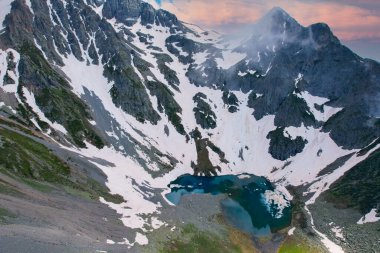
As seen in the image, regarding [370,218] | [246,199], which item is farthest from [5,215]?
[370,218]

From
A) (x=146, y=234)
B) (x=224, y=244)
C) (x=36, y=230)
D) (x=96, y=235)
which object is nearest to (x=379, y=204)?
(x=224, y=244)

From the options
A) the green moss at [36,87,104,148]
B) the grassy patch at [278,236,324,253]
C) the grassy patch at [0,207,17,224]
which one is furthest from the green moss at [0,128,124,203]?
the grassy patch at [278,236,324,253]

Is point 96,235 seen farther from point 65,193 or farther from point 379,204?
point 379,204

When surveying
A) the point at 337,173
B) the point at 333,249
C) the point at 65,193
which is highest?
the point at 337,173

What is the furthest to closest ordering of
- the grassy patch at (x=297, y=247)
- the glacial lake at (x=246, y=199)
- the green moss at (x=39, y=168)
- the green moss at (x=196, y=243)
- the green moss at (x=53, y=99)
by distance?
the green moss at (x=53, y=99) → the glacial lake at (x=246, y=199) → the grassy patch at (x=297, y=247) → the green moss at (x=39, y=168) → the green moss at (x=196, y=243)

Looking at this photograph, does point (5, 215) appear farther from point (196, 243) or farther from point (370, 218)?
point (370, 218)

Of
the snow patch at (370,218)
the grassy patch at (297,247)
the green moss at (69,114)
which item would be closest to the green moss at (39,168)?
the green moss at (69,114)

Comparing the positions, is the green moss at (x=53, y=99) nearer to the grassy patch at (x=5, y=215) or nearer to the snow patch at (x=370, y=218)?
the grassy patch at (x=5, y=215)

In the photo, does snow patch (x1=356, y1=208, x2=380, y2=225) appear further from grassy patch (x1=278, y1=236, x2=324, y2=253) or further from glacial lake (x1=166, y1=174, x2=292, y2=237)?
grassy patch (x1=278, y1=236, x2=324, y2=253)
